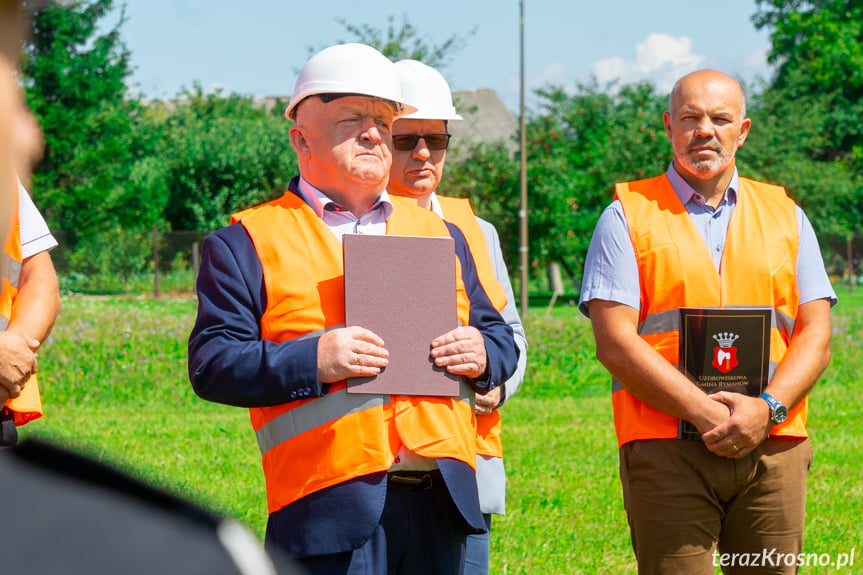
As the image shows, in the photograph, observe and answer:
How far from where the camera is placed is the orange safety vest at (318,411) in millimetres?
2719

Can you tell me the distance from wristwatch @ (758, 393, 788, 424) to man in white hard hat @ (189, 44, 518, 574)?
4.06 feet

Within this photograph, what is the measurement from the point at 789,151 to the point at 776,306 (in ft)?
112

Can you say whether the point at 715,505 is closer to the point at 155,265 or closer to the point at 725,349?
the point at 725,349

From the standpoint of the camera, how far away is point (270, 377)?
270cm

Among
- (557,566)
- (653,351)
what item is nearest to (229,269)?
(653,351)

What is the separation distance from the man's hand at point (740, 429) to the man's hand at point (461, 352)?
1.21 m

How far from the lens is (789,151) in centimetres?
3534

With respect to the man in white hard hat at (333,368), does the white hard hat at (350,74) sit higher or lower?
higher

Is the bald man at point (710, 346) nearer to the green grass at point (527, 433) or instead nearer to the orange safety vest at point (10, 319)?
the green grass at point (527, 433)

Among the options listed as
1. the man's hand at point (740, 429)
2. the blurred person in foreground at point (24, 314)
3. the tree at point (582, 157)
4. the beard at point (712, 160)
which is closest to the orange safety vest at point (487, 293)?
the man's hand at point (740, 429)

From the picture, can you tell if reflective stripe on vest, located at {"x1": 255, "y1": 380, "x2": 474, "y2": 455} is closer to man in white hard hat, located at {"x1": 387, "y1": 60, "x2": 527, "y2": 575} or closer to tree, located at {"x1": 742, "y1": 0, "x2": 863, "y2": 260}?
man in white hard hat, located at {"x1": 387, "y1": 60, "x2": 527, "y2": 575}

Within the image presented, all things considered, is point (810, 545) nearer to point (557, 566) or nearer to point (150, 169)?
point (557, 566)

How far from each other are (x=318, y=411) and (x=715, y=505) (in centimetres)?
183

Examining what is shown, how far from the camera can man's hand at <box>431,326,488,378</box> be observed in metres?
2.80
